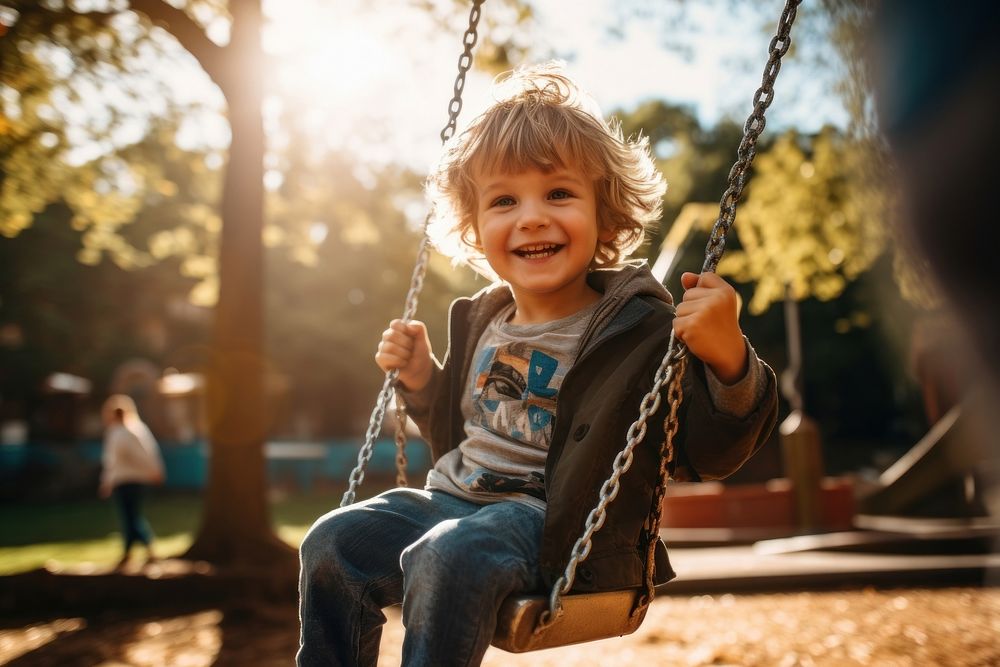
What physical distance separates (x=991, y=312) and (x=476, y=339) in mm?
1420

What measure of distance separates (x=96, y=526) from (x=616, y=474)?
41.7 feet

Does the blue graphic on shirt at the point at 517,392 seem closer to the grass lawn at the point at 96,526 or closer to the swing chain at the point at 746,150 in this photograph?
the swing chain at the point at 746,150

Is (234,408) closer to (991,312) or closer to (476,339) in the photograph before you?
(476,339)

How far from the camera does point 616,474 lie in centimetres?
177

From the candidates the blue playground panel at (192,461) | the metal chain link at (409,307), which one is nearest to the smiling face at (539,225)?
the metal chain link at (409,307)

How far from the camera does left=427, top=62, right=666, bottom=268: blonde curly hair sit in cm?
220

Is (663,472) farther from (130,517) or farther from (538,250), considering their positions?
(130,517)

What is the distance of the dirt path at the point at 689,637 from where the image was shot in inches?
189

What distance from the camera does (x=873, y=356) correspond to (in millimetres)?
24141

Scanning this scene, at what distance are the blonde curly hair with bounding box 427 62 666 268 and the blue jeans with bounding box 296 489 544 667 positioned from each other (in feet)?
2.66

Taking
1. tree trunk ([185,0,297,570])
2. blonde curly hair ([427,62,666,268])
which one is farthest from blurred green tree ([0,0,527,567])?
blonde curly hair ([427,62,666,268])

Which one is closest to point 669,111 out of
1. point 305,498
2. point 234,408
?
point 305,498

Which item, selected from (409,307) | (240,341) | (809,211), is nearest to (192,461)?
(240,341)

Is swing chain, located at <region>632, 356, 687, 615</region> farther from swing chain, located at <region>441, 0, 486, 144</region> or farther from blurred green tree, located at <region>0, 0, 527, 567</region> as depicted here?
blurred green tree, located at <region>0, 0, 527, 567</region>
